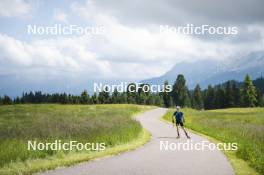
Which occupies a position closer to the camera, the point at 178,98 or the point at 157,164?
the point at 157,164

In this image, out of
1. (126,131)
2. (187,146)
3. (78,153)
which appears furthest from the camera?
(126,131)

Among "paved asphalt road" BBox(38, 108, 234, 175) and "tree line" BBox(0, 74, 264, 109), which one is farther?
"tree line" BBox(0, 74, 264, 109)

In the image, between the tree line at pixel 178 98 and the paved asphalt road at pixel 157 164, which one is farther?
the tree line at pixel 178 98

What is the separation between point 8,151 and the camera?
46.2ft

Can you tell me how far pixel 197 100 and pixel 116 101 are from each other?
31508 mm

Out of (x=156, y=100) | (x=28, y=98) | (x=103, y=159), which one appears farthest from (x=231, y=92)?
(x=103, y=159)

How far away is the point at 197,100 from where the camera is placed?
445 ft

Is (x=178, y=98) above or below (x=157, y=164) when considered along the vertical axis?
above

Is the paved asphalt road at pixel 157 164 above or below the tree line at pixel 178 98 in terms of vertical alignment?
below

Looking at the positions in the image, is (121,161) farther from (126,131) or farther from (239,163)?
(126,131)

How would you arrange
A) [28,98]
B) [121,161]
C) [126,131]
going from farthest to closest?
[28,98]
[126,131]
[121,161]

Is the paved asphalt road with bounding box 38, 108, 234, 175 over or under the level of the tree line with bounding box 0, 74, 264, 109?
under

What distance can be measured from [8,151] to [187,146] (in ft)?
30.3

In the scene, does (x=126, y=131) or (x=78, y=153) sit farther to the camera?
(x=126, y=131)
